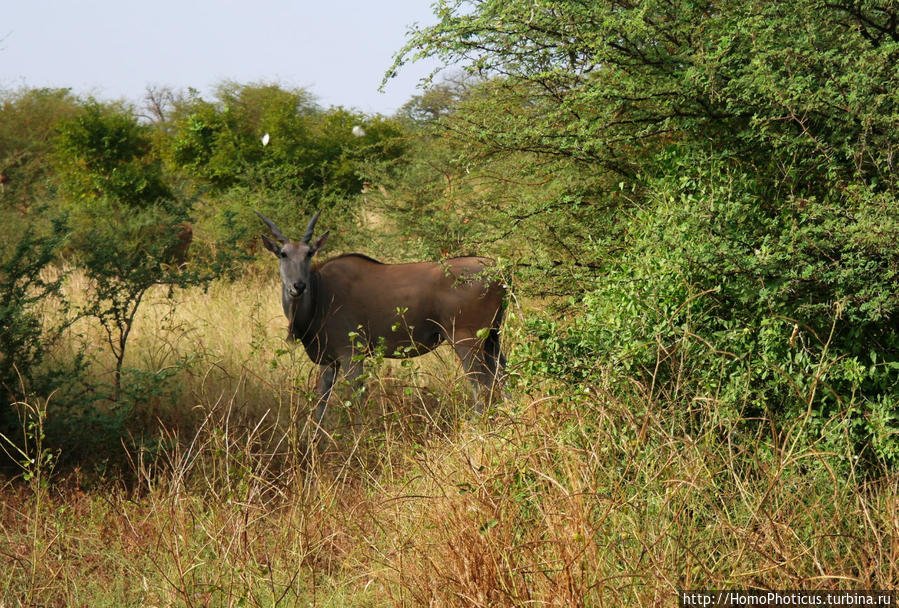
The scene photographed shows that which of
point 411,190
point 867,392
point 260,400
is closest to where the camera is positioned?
point 867,392

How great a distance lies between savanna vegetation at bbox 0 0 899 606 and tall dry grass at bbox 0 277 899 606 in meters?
0.03

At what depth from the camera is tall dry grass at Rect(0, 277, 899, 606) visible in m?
3.44

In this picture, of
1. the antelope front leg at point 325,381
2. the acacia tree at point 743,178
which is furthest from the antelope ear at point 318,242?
the acacia tree at point 743,178

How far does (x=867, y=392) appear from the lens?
538 centimetres

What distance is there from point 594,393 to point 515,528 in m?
1.27

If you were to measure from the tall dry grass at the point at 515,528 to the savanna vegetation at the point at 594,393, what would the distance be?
3 centimetres

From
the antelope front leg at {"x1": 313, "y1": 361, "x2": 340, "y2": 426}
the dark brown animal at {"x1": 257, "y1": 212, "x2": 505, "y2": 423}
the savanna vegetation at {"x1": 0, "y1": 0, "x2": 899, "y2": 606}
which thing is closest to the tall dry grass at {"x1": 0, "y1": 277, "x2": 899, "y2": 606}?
the savanna vegetation at {"x1": 0, "y1": 0, "x2": 899, "y2": 606}

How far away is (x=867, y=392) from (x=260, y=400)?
480 centimetres

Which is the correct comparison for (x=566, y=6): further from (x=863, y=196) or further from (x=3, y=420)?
(x=3, y=420)

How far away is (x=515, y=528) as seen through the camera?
392 centimetres

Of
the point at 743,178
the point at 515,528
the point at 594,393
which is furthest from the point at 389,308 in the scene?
the point at 515,528

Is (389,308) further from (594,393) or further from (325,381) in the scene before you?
(594,393)

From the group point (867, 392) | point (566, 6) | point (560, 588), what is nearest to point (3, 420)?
point (560, 588)

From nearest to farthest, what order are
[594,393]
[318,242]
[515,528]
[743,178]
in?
[515,528]
[594,393]
[743,178]
[318,242]
